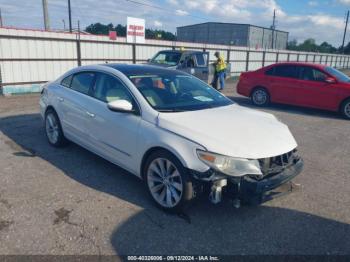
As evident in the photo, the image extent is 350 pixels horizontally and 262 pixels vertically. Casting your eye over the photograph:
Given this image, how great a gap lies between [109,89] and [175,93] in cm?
91

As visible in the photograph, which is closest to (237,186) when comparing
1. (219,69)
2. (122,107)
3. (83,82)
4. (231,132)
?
(231,132)

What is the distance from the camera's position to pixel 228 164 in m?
3.03

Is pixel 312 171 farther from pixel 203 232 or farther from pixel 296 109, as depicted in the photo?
pixel 296 109

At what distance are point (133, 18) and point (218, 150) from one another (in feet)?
60.7

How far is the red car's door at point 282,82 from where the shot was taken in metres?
9.95

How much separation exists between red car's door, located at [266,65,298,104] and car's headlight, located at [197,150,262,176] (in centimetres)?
767

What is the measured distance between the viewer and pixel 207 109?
4.00 meters

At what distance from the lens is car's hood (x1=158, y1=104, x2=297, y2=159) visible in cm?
310

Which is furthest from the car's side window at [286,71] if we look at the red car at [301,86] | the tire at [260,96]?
the tire at [260,96]

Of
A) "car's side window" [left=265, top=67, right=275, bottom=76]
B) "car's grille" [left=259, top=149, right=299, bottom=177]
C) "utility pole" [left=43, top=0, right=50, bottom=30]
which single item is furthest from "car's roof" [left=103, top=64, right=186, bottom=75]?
"utility pole" [left=43, top=0, right=50, bottom=30]

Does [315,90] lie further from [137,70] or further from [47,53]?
[47,53]

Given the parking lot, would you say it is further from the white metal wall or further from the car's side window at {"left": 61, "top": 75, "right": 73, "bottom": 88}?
the white metal wall

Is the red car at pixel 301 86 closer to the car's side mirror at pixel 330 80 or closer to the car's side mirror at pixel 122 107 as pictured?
the car's side mirror at pixel 330 80

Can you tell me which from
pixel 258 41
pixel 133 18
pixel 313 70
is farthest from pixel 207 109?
pixel 258 41
